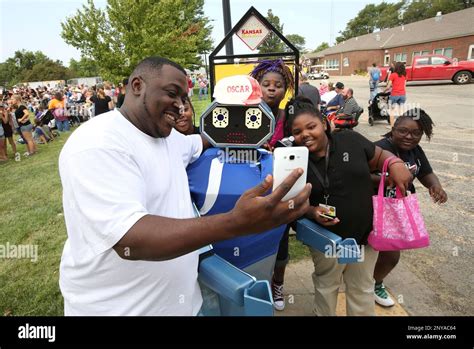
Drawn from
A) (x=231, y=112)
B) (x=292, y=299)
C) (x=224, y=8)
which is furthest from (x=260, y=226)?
(x=224, y=8)

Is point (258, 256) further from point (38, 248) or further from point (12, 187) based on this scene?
point (12, 187)

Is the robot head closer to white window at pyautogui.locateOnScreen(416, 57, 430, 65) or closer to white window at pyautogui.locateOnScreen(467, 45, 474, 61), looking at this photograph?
white window at pyautogui.locateOnScreen(416, 57, 430, 65)

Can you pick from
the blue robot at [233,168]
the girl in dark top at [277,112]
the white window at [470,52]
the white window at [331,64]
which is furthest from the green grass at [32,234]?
the white window at [331,64]

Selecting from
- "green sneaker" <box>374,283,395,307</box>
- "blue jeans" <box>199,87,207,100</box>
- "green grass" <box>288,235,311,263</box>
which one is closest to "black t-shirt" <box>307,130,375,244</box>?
"green sneaker" <box>374,283,395,307</box>

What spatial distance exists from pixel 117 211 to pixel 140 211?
6 centimetres

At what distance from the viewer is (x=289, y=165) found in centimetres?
97

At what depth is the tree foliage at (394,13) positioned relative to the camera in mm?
43672

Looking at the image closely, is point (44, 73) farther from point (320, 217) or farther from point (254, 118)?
point (320, 217)

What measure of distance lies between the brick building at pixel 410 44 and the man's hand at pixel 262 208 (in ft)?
106

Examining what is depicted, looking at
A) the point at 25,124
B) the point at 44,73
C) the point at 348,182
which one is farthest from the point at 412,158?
the point at 44,73

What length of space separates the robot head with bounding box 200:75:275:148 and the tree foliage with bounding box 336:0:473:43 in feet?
166

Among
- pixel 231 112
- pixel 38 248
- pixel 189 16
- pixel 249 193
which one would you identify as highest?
pixel 189 16
